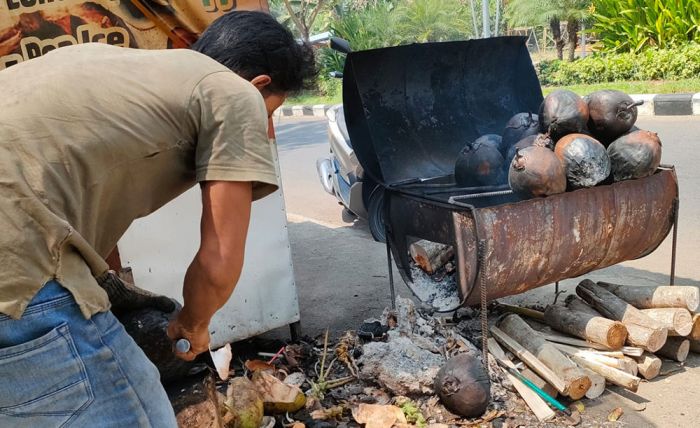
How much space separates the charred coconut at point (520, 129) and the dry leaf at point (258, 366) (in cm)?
184

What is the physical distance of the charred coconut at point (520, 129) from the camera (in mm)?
3729

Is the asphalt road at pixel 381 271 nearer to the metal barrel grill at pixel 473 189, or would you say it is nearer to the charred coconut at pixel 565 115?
the metal barrel grill at pixel 473 189

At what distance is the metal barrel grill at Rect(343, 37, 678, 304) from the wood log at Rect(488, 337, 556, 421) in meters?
0.38

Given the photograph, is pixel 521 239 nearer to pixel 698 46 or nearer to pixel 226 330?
pixel 226 330

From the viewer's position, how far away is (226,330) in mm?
3801

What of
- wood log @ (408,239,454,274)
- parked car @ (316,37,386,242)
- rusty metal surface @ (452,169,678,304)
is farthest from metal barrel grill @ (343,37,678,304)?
parked car @ (316,37,386,242)

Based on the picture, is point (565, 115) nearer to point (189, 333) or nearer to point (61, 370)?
point (189, 333)

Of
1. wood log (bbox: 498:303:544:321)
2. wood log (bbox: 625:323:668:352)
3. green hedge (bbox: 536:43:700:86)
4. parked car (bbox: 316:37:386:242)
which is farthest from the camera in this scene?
green hedge (bbox: 536:43:700:86)

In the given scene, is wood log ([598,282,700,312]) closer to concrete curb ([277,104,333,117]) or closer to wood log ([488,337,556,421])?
wood log ([488,337,556,421])

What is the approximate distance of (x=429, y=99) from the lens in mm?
4504

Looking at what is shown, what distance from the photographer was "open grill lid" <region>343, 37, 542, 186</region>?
4.16 meters

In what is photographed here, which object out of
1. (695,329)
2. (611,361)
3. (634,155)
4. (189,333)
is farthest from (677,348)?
(189,333)

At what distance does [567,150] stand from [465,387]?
1275mm

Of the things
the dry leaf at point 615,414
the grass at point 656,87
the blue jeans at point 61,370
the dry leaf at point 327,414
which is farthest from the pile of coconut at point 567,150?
the grass at point 656,87
